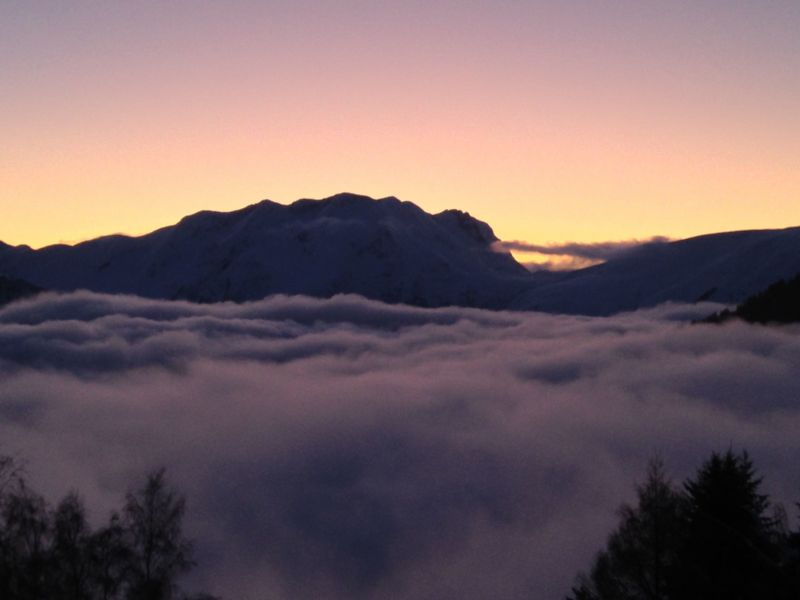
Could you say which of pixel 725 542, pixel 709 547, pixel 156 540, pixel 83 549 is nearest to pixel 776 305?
pixel 156 540

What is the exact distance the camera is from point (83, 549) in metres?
30.5

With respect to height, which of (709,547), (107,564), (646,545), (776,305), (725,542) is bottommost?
(107,564)

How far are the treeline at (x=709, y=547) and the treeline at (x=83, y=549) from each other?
13802 millimetres

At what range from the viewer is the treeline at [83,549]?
28250 mm

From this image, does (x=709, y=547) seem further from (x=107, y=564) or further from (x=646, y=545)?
(x=107, y=564)

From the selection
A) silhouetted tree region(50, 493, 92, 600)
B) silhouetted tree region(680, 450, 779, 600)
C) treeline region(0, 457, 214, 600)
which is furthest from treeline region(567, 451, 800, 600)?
silhouetted tree region(50, 493, 92, 600)

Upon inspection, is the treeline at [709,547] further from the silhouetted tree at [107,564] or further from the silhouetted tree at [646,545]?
the silhouetted tree at [107,564]

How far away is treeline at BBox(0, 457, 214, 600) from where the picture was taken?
92.7 ft

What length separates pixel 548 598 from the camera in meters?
72.1

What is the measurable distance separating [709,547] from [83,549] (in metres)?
19.5

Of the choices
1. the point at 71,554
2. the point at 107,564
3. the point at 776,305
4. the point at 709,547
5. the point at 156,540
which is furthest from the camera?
the point at 776,305

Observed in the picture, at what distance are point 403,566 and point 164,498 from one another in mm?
69222

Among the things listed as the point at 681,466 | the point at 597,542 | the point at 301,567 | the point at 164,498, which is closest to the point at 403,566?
the point at 301,567

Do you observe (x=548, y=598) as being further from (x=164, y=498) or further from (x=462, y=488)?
(x=462, y=488)
